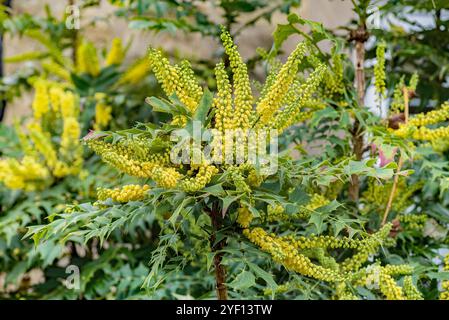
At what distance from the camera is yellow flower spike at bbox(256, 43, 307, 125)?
0.79m

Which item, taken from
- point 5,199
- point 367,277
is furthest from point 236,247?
point 5,199

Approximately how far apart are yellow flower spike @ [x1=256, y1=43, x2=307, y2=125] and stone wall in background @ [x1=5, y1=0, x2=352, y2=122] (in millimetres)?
1415

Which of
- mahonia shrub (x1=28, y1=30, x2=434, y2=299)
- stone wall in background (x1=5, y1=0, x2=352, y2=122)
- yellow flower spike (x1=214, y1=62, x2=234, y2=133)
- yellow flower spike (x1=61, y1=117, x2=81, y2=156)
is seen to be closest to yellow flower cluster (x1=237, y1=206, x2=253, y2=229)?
mahonia shrub (x1=28, y1=30, x2=434, y2=299)

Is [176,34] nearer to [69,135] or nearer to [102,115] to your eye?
[102,115]

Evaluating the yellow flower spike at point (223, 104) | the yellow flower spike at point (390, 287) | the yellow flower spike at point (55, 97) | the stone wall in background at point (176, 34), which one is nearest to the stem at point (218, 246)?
the yellow flower spike at point (223, 104)

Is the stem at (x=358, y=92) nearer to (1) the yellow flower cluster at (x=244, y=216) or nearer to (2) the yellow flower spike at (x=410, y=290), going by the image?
(2) the yellow flower spike at (x=410, y=290)

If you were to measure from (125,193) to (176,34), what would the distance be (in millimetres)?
1567

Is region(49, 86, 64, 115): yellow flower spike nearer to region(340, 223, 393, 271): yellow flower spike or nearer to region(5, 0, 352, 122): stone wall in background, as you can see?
region(5, 0, 352, 122): stone wall in background

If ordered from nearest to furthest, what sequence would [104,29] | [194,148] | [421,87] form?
[194,148]
[421,87]
[104,29]

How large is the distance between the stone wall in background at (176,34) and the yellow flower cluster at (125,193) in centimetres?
142

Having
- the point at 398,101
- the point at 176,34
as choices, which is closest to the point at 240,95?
the point at 398,101

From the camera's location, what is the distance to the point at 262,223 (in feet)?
3.14
